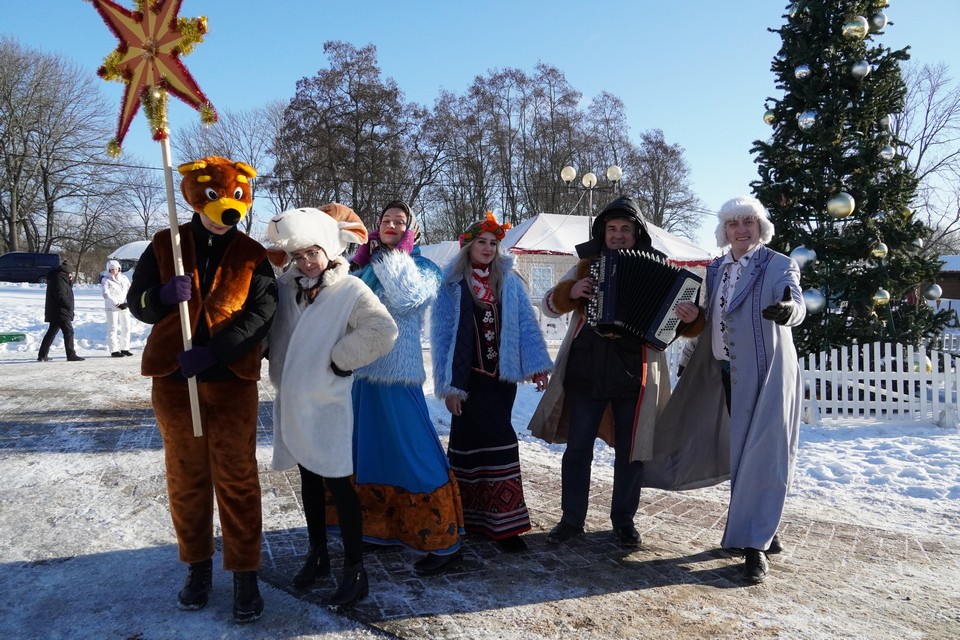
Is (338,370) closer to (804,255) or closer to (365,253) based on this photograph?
(365,253)

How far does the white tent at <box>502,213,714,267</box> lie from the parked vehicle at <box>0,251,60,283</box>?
2238cm

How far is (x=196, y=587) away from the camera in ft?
9.72

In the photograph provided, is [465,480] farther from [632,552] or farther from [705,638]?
[705,638]

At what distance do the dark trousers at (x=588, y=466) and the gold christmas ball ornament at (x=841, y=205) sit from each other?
221 inches

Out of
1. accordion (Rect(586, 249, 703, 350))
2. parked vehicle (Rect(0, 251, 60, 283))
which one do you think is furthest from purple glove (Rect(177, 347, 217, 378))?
parked vehicle (Rect(0, 251, 60, 283))

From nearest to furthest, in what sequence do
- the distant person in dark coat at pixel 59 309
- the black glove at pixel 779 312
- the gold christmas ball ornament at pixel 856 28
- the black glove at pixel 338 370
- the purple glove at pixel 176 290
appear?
the purple glove at pixel 176 290, the black glove at pixel 338 370, the black glove at pixel 779 312, the gold christmas ball ornament at pixel 856 28, the distant person in dark coat at pixel 59 309

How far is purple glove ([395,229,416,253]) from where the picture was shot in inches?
142

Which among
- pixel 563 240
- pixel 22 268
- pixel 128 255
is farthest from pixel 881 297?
pixel 128 255

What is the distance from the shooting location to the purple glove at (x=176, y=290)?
2684 millimetres

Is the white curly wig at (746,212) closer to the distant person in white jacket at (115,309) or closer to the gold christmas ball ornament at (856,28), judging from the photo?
the gold christmas ball ornament at (856,28)

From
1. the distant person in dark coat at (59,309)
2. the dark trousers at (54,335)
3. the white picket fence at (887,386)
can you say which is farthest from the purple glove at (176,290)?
the dark trousers at (54,335)

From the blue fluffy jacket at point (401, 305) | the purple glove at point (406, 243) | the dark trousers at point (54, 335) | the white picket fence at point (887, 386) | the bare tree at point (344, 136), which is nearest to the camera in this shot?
the blue fluffy jacket at point (401, 305)

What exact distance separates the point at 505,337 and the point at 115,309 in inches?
424

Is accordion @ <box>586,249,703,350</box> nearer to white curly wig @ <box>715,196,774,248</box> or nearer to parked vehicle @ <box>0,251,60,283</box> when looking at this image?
white curly wig @ <box>715,196,774,248</box>
